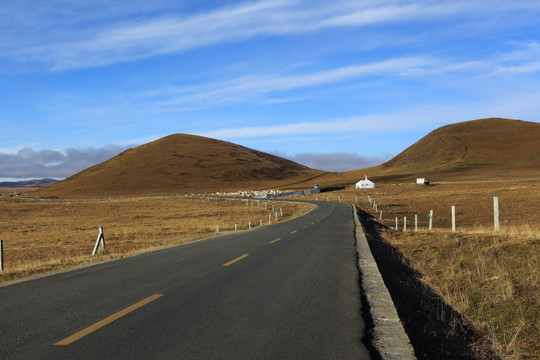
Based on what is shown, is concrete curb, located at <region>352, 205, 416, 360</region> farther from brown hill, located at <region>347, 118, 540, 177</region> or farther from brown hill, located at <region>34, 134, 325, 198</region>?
brown hill, located at <region>347, 118, 540, 177</region>

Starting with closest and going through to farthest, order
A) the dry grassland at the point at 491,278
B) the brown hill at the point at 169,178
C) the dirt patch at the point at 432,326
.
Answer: the dirt patch at the point at 432,326 < the dry grassland at the point at 491,278 < the brown hill at the point at 169,178

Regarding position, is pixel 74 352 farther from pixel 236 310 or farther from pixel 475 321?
pixel 475 321

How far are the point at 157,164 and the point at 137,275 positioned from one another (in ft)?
612

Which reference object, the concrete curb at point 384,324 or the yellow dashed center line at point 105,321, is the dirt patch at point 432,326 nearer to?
the concrete curb at point 384,324

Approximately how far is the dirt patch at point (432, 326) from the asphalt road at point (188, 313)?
29.3 inches

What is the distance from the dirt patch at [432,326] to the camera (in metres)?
5.49

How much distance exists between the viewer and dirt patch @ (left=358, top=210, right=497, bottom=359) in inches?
216

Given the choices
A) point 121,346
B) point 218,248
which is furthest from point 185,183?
point 121,346

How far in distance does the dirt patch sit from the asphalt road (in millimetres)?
745

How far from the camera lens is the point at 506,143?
18012 cm

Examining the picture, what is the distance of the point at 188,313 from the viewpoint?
6.41m

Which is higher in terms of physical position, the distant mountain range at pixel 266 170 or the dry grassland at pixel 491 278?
the distant mountain range at pixel 266 170

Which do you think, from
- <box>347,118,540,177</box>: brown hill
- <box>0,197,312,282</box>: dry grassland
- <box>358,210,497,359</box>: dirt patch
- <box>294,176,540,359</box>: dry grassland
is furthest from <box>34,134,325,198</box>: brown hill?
<box>358,210,497,359</box>: dirt patch

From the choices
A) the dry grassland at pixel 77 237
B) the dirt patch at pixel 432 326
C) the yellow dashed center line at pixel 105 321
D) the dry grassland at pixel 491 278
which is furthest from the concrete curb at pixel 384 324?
the dry grassland at pixel 77 237
